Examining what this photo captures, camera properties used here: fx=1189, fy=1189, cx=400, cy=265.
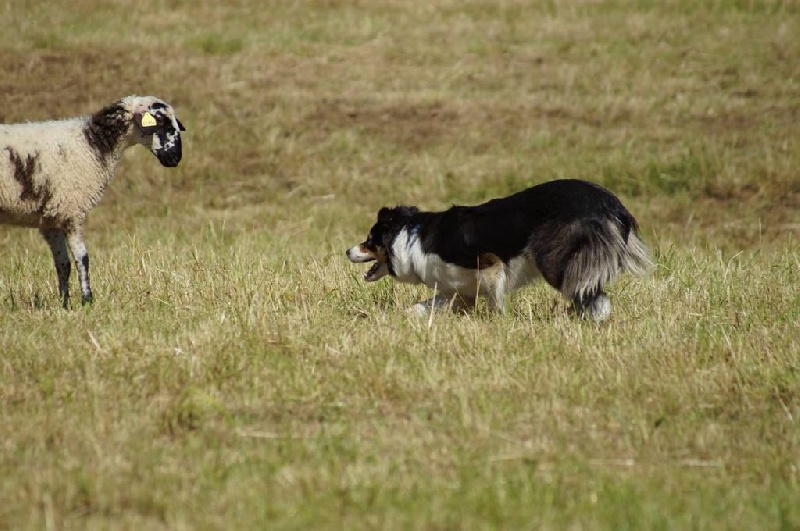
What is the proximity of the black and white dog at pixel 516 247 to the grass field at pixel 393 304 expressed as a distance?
0.34 metres

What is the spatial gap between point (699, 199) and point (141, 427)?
1000 cm

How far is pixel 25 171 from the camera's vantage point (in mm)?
7590

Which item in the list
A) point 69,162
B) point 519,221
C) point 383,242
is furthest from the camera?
point 383,242

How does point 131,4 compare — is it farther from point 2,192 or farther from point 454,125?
point 2,192

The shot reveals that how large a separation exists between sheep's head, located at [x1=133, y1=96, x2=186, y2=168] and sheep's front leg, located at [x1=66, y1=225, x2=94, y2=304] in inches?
29.0

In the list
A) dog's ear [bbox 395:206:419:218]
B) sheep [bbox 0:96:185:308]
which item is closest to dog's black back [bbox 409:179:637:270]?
dog's ear [bbox 395:206:419:218]

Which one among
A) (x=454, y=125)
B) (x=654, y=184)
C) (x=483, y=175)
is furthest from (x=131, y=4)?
(x=654, y=184)

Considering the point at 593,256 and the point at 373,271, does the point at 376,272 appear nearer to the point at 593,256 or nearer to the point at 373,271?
the point at 373,271

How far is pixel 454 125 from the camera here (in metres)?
16.6

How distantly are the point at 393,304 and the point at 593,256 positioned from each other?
5.97 ft

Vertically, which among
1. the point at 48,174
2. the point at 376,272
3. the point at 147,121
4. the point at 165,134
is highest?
the point at 147,121

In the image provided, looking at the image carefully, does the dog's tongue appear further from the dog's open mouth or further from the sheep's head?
the sheep's head

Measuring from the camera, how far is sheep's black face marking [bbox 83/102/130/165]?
798 cm

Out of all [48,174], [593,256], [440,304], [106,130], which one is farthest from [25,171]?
[593,256]
